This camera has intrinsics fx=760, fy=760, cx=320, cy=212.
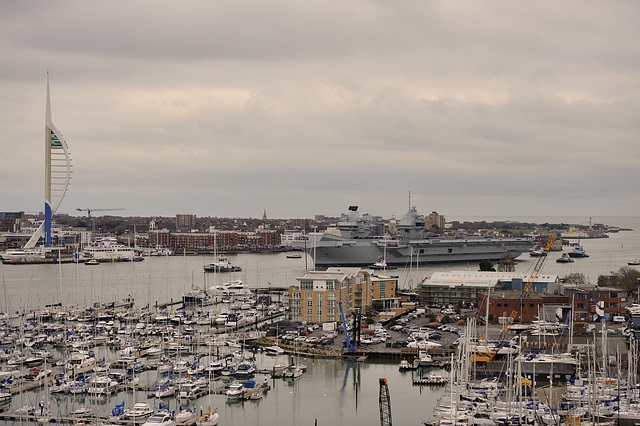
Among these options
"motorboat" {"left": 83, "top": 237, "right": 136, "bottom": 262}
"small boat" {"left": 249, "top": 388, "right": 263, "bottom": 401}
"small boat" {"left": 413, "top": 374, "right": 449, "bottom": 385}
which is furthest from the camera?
"motorboat" {"left": 83, "top": 237, "right": 136, "bottom": 262}

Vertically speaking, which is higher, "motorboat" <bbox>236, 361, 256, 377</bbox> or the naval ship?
the naval ship

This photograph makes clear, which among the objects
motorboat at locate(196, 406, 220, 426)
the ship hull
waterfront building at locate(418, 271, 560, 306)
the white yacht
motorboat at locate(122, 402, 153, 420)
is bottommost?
motorboat at locate(196, 406, 220, 426)

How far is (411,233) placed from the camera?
3656 centimetres

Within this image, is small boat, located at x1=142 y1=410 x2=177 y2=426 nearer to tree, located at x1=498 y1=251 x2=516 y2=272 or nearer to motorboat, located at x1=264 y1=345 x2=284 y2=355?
motorboat, located at x1=264 y1=345 x2=284 y2=355

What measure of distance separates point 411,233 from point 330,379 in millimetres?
23806

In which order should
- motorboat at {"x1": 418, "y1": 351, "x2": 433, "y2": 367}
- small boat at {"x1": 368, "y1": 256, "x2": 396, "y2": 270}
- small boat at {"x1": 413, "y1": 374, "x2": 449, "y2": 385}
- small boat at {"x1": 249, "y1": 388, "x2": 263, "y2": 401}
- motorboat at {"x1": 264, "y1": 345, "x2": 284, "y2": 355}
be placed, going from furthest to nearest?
small boat at {"x1": 368, "y1": 256, "x2": 396, "y2": 270} → motorboat at {"x1": 264, "y1": 345, "x2": 284, "y2": 355} → motorboat at {"x1": 418, "y1": 351, "x2": 433, "y2": 367} → small boat at {"x1": 413, "y1": 374, "x2": 449, "y2": 385} → small boat at {"x1": 249, "y1": 388, "x2": 263, "y2": 401}

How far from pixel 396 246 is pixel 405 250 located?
60 centimetres

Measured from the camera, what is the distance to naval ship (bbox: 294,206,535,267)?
3325 cm

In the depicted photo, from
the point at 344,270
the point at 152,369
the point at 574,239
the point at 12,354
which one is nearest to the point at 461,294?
the point at 344,270

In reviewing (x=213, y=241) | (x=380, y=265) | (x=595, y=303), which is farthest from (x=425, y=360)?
(x=213, y=241)

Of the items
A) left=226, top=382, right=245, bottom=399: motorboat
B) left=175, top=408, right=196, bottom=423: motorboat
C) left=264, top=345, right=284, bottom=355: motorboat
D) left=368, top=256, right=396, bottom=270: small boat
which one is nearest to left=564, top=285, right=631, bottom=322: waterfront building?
left=264, top=345, right=284, bottom=355: motorboat

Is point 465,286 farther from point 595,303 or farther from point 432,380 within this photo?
point 432,380

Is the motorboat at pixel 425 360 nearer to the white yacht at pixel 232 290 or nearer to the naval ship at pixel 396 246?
the white yacht at pixel 232 290

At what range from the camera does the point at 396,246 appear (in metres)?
34.2
